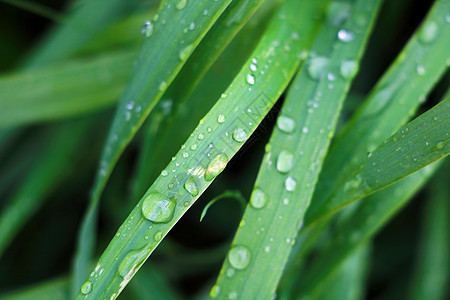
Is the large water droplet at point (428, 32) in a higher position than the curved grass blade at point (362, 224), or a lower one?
higher

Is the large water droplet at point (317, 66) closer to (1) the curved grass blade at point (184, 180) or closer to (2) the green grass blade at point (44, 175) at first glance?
(1) the curved grass blade at point (184, 180)

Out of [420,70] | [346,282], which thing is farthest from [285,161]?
[346,282]

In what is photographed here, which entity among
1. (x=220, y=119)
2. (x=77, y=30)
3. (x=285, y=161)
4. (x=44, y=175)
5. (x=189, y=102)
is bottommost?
(x=285, y=161)

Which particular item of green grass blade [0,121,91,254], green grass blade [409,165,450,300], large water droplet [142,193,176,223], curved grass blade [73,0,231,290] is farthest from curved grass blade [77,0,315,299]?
green grass blade [409,165,450,300]

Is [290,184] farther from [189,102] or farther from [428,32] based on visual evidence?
[428,32]

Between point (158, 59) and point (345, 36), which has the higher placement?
point (158, 59)

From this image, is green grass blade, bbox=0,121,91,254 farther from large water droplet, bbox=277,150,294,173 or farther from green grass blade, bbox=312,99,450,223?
green grass blade, bbox=312,99,450,223

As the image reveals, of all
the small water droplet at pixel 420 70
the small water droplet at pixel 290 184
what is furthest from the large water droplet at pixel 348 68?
the small water droplet at pixel 290 184
